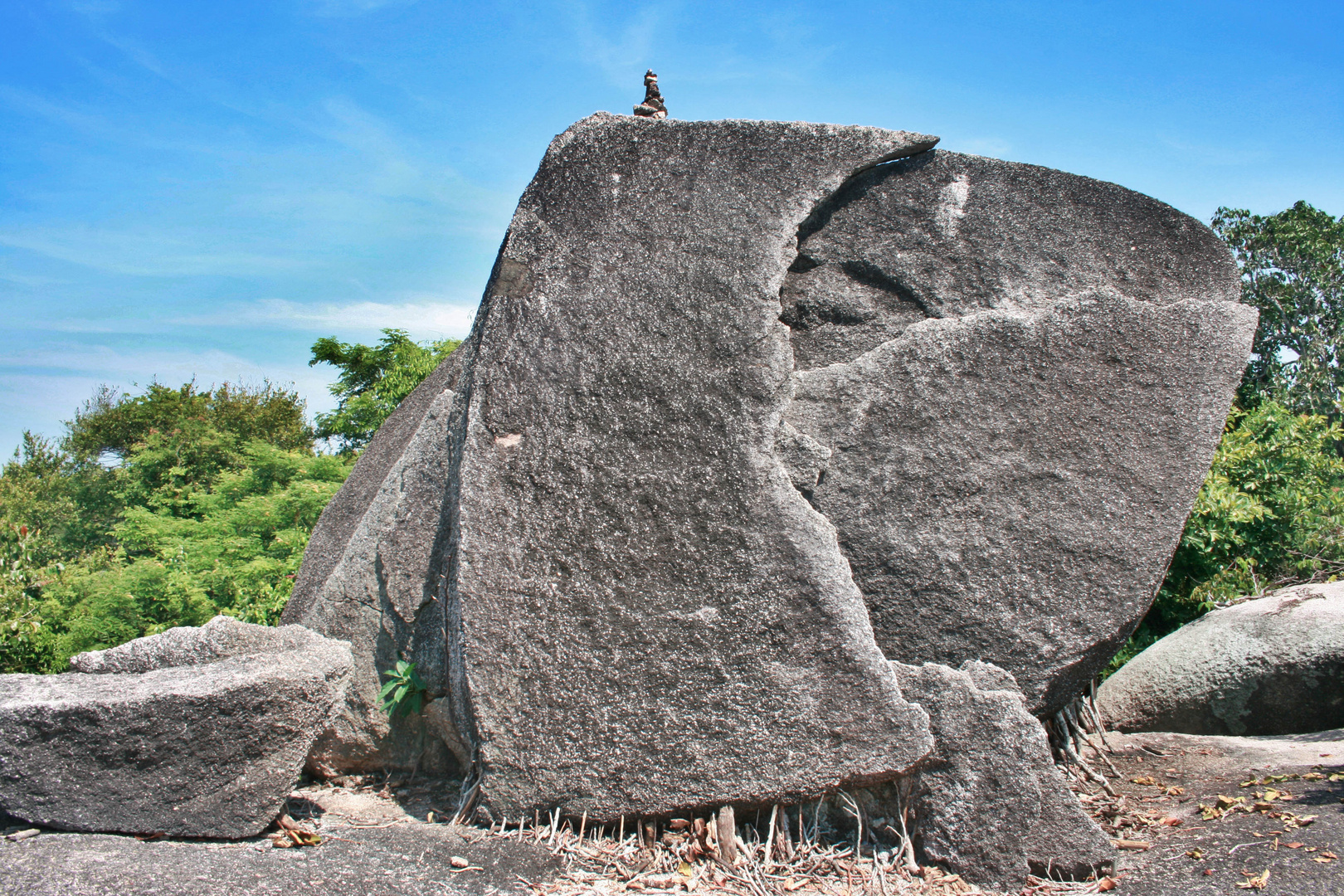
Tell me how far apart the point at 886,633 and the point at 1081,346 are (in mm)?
1461

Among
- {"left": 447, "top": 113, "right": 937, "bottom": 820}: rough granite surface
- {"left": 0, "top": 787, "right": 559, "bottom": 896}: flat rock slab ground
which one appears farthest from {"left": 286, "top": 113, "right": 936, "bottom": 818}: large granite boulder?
{"left": 0, "top": 787, "right": 559, "bottom": 896}: flat rock slab ground

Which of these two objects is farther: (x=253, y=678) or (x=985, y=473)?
(x=985, y=473)

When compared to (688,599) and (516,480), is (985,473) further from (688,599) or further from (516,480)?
(516,480)

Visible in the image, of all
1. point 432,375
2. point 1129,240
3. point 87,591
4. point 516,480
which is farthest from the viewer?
point 87,591

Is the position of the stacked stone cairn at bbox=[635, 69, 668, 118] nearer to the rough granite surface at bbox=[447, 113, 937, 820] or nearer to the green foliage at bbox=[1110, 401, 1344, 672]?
the rough granite surface at bbox=[447, 113, 937, 820]

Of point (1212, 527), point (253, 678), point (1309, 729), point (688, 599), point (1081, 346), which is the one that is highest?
point (1081, 346)

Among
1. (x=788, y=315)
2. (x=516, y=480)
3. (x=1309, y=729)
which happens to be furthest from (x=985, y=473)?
(x=1309, y=729)

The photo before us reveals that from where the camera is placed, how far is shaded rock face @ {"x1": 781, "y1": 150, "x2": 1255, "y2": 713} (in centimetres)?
322

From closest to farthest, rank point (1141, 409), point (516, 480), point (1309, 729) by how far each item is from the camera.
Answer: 1. point (516, 480)
2. point (1141, 409)
3. point (1309, 729)

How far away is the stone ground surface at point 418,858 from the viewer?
2.48 metres

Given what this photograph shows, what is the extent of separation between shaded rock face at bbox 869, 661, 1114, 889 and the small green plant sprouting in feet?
7.02

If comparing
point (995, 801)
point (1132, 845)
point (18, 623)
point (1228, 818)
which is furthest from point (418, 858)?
point (18, 623)

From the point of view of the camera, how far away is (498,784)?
2982 mm

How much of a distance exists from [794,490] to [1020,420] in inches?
40.6
